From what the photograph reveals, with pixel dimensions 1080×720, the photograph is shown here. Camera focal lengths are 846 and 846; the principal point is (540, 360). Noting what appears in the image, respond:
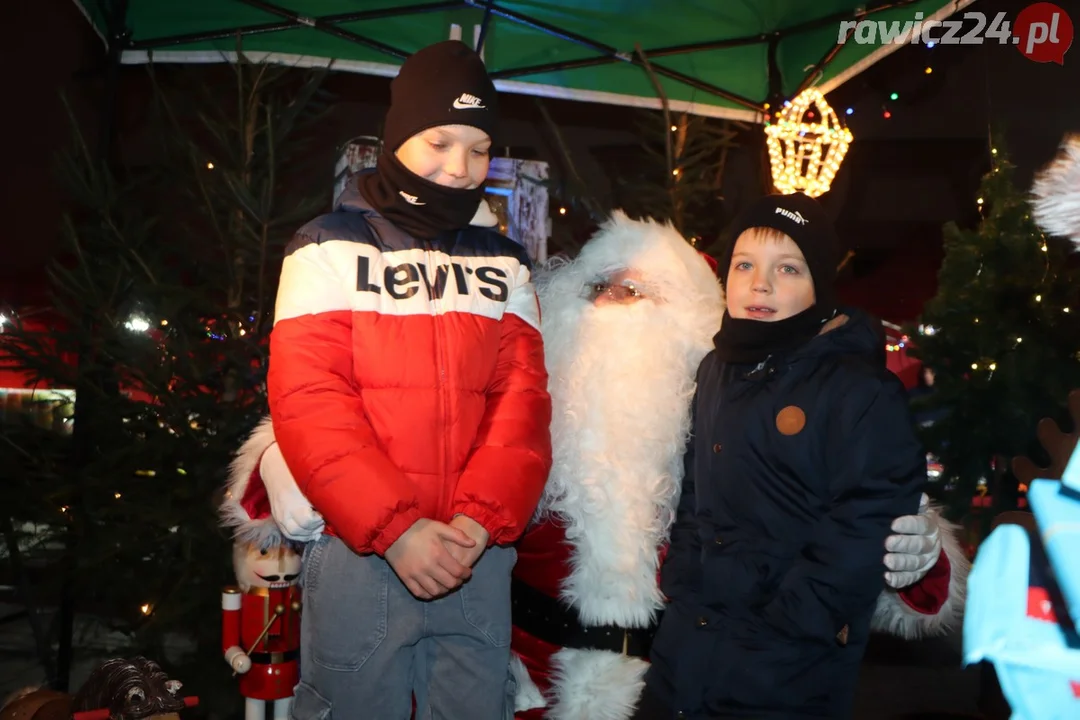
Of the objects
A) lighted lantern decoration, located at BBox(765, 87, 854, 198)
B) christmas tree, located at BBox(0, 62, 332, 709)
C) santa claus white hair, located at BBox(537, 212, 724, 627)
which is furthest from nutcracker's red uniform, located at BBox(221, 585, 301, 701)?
lighted lantern decoration, located at BBox(765, 87, 854, 198)

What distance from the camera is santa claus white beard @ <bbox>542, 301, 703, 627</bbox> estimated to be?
2184mm

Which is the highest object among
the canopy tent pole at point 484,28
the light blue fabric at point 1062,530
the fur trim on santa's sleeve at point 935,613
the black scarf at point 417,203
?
the canopy tent pole at point 484,28

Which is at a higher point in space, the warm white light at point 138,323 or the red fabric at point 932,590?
the warm white light at point 138,323

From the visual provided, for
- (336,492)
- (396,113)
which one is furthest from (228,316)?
(336,492)

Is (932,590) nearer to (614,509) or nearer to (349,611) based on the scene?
(614,509)

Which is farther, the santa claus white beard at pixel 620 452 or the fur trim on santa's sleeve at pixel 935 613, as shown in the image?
the santa claus white beard at pixel 620 452

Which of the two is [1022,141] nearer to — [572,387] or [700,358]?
[700,358]

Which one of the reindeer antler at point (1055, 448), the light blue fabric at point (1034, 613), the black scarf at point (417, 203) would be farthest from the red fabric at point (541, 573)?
the light blue fabric at point (1034, 613)

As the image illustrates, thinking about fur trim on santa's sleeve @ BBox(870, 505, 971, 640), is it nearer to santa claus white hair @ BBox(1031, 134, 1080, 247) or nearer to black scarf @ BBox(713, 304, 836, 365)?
black scarf @ BBox(713, 304, 836, 365)

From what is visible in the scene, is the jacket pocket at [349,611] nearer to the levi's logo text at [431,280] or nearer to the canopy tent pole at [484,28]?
the levi's logo text at [431,280]

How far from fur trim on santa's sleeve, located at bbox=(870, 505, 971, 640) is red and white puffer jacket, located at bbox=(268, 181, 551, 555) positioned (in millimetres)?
953

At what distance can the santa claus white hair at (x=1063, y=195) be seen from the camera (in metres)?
1.08

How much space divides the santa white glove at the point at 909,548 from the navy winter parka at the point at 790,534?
0.08ft

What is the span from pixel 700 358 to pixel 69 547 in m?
2.53
